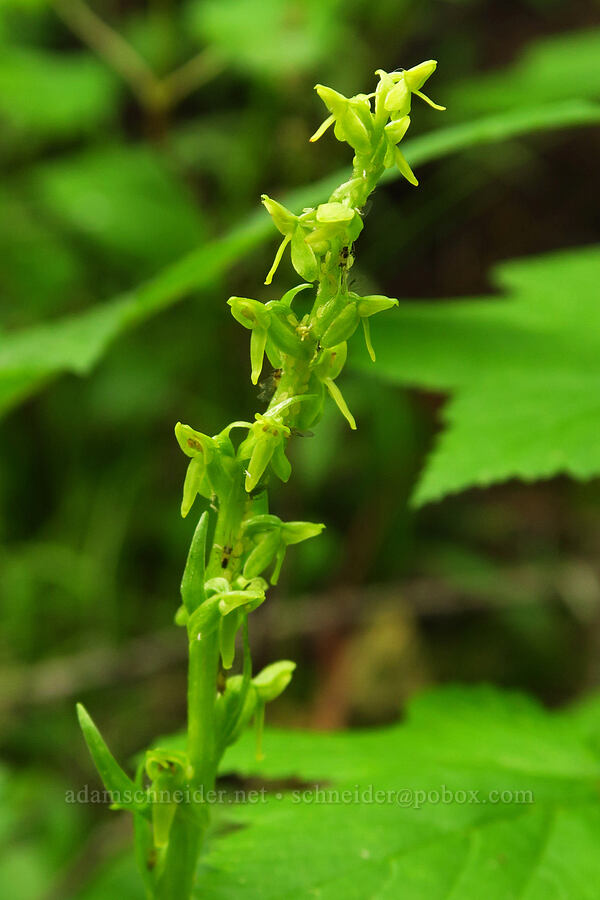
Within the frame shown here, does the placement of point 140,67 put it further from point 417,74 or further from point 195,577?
point 195,577

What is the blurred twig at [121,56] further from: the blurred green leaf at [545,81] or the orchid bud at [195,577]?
the orchid bud at [195,577]

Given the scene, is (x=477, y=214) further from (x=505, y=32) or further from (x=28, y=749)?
(x=28, y=749)

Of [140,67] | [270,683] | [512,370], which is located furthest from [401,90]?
[140,67]

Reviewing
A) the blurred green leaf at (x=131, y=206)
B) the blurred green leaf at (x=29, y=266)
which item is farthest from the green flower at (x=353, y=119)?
the blurred green leaf at (x=29, y=266)

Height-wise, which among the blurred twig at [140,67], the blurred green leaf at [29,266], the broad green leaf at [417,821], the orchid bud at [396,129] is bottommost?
the broad green leaf at [417,821]

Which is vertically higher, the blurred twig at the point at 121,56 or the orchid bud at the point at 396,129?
the blurred twig at the point at 121,56
